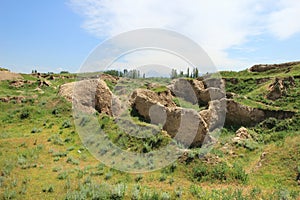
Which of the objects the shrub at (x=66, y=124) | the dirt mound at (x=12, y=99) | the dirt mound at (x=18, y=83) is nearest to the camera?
the shrub at (x=66, y=124)

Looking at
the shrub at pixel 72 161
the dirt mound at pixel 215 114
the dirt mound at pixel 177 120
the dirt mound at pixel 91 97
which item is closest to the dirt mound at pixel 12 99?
the dirt mound at pixel 91 97

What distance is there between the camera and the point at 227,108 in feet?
74.7

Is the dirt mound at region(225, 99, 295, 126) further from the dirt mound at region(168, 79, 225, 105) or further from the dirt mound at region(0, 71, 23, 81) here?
the dirt mound at region(0, 71, 23, 81)

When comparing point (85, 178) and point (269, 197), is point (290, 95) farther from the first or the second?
point (85, 178)

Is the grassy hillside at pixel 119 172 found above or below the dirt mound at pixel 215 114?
below

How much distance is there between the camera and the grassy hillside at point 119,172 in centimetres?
927

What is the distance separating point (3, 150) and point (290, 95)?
26.5 m

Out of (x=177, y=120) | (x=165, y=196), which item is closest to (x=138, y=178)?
(x=165, y=196)

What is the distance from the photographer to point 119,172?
1176 centimetres

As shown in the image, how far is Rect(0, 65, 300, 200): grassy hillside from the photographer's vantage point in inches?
365

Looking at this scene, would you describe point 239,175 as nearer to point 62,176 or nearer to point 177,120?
point 177,120

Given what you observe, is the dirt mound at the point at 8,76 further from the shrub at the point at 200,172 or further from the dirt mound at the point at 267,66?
the dirt mound at the point at 267,66

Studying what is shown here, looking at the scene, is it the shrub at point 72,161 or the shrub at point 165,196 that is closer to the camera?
the shrub at point 165,196

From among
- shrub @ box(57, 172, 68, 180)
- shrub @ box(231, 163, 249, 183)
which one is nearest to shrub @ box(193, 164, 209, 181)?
shrub @ box(231, 163, 249, 183)
